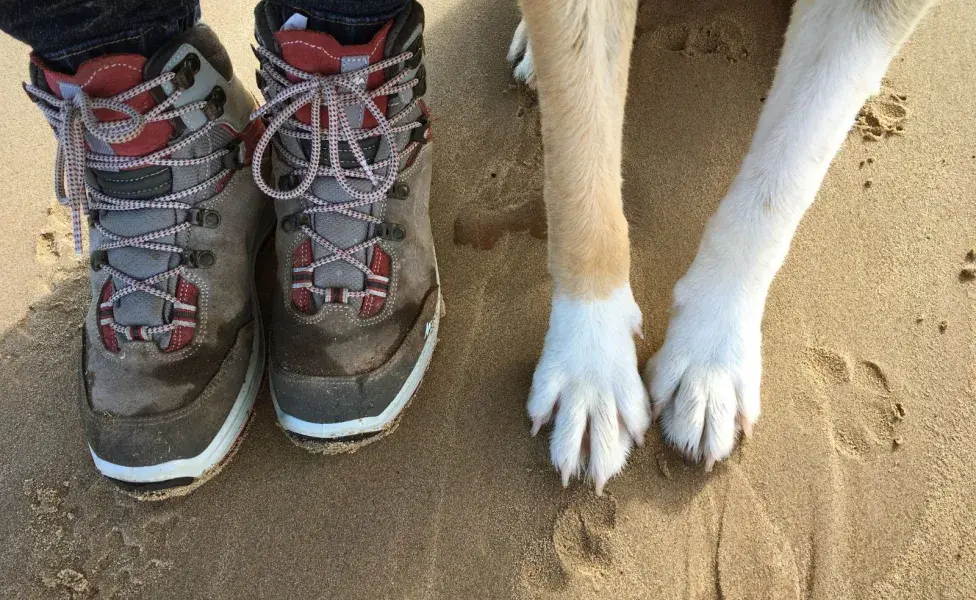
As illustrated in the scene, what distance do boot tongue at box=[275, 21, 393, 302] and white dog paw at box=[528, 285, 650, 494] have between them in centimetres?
51

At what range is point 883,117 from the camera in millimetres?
1872

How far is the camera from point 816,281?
165cm

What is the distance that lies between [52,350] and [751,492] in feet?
5.99

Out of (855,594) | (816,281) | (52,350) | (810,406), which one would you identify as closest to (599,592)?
(855,594)

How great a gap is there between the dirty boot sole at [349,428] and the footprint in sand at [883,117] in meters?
Answer: 1.52

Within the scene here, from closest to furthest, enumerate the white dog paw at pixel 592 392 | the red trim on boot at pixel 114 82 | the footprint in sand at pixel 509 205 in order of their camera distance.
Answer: the red trim on boot at pixel 114 82 → the white dog paw at pixel 592 392 → the footprint in sand at pixel 509 205

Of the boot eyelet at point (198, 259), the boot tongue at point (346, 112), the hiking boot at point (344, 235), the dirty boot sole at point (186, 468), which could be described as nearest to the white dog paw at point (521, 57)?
the hiking boot at point (344, 235)

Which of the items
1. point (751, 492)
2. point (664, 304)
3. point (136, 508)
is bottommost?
point (136, 508)

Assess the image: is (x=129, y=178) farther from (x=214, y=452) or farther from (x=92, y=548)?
(x=92, y=548)

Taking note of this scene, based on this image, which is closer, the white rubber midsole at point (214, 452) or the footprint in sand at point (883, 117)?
the white rubber midsole at point (214, 452)

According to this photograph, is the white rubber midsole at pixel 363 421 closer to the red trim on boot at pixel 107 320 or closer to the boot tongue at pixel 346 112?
the boot tongue at pixel 346 112

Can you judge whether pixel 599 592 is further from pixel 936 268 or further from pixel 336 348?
pixel 936 268

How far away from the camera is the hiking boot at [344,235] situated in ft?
4.54

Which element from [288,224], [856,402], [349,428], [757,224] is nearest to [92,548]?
[349,428]
